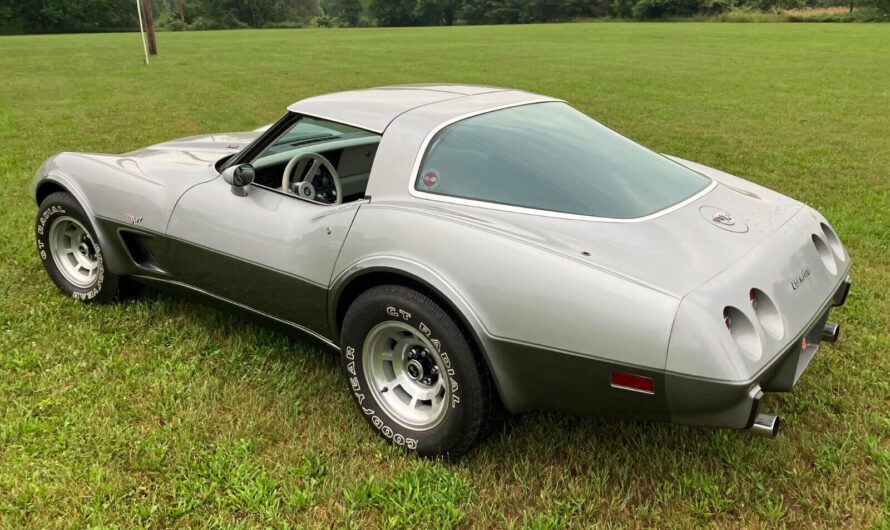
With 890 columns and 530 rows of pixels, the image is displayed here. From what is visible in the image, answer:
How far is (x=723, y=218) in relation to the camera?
2.66 meters

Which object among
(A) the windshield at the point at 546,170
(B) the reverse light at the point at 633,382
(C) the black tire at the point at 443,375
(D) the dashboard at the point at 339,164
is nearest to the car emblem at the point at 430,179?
(A) the windshield at the point at 546,170

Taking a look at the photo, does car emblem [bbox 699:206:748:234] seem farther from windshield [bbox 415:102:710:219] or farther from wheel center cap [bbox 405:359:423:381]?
wheel center cap [bbox 405:359:423:381]

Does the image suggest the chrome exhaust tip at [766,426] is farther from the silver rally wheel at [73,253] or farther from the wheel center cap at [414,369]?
the silver rally wheel at [73,253]

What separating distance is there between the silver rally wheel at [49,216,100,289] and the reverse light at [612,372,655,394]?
10.0ft

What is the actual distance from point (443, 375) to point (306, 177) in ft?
4.62

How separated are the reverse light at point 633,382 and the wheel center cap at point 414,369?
0.81 meters

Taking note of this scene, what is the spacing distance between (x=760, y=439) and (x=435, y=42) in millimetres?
29337

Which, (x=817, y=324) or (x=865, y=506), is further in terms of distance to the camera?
(x=817, y=324)

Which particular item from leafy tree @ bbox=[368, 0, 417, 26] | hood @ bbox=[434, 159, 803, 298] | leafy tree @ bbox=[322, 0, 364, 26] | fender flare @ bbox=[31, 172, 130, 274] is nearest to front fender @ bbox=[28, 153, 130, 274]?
fender flare @ bbox=[31, 172, 130, 274]

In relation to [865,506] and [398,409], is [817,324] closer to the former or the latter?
[865,506]

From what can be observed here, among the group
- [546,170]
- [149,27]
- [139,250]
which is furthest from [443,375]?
[149,27]

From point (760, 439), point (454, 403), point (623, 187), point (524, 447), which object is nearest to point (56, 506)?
point (454, 403)

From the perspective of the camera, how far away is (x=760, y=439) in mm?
2785

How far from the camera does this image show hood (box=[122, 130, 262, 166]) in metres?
3.69
